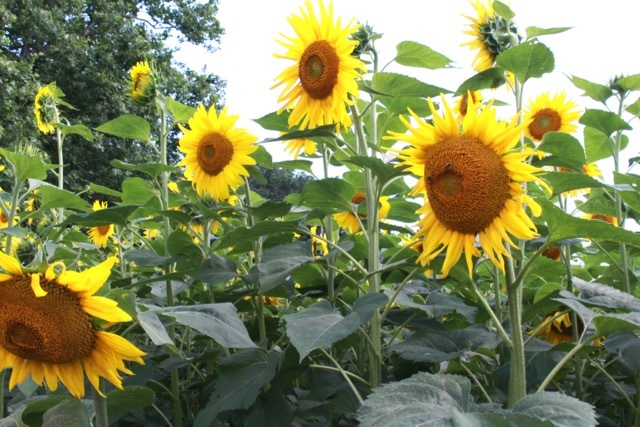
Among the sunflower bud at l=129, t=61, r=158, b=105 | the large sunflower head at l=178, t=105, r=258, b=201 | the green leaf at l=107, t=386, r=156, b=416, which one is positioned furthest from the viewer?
the sunflower bud at l=129, t=61, r=158, b=105

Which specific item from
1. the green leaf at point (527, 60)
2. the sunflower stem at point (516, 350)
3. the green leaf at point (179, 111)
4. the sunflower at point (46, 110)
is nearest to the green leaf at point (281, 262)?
the sunflower stem at point (516, 350)

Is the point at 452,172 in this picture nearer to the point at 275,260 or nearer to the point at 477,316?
the point at 275,260

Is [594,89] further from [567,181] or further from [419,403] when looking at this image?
[419,403]

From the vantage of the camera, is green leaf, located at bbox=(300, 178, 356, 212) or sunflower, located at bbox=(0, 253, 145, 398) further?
green leaf, located at bbox=(300, 178, 356, 212)

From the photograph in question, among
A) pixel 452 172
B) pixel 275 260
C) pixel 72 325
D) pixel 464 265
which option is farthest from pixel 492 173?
pixel 72 325

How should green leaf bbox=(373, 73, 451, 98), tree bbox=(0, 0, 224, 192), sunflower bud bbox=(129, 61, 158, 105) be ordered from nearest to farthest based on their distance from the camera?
green leaf bbox=(373, 73, 451, 98)
sunflower bud bbox=(129, 61, 158, 105)
tree bbox=(0, 0, 224, 192)

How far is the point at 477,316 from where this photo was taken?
1729 millimetres

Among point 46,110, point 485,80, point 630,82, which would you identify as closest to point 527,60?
point 485,80

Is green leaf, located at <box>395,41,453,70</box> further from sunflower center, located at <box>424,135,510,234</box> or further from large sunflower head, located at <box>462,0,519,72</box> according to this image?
sunflower center, located at <box>424,135,510,234</box>

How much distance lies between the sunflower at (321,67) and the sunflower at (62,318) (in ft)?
2.37

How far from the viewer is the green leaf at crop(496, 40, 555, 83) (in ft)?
4.45

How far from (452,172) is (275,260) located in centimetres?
54

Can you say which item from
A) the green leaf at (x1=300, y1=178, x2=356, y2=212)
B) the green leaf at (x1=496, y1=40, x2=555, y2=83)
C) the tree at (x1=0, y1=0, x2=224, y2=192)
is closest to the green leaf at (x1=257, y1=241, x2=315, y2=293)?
the green leaf at (x1=300, y1=178, x2=356, y2=212)

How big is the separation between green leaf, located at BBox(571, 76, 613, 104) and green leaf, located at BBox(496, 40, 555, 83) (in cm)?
51
